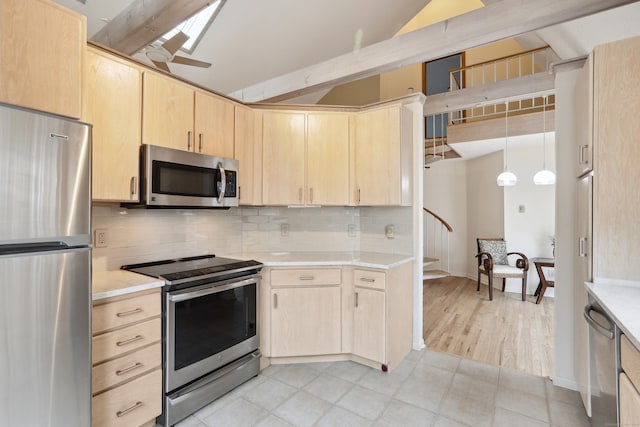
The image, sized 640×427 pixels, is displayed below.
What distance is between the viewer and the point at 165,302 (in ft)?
6.35

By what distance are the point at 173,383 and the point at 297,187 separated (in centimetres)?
180

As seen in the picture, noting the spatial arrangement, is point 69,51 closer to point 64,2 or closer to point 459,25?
point 64,2

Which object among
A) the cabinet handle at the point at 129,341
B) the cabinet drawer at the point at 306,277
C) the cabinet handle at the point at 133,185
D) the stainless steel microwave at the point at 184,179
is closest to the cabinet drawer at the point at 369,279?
the cabinet drawer at the point at 306,277

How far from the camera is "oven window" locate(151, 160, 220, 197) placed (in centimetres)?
217

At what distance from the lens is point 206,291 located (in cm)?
214

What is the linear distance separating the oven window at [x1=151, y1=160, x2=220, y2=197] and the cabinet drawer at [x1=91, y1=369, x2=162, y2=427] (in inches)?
46.1

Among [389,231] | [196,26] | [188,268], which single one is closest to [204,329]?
[188,268]

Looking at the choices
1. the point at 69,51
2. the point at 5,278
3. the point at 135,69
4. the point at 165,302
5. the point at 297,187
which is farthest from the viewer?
the point at 297,187

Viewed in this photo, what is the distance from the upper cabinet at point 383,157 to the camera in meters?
2.86

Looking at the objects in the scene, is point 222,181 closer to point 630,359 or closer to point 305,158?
point 305,158

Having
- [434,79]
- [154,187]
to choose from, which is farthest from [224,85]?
[434,79]

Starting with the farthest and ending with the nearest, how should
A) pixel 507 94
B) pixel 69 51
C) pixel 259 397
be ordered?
1. pixel 507 94
2. pixel 259 397
3. pixel 69 51

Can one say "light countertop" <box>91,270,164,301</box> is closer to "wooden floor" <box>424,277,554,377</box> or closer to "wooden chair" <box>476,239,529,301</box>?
"wooden floor" <box>424,277,554,377</box>

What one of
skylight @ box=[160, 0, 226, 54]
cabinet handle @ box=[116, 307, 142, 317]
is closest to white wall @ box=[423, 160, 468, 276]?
skylight @ box=[160, 0, 226, 54]
